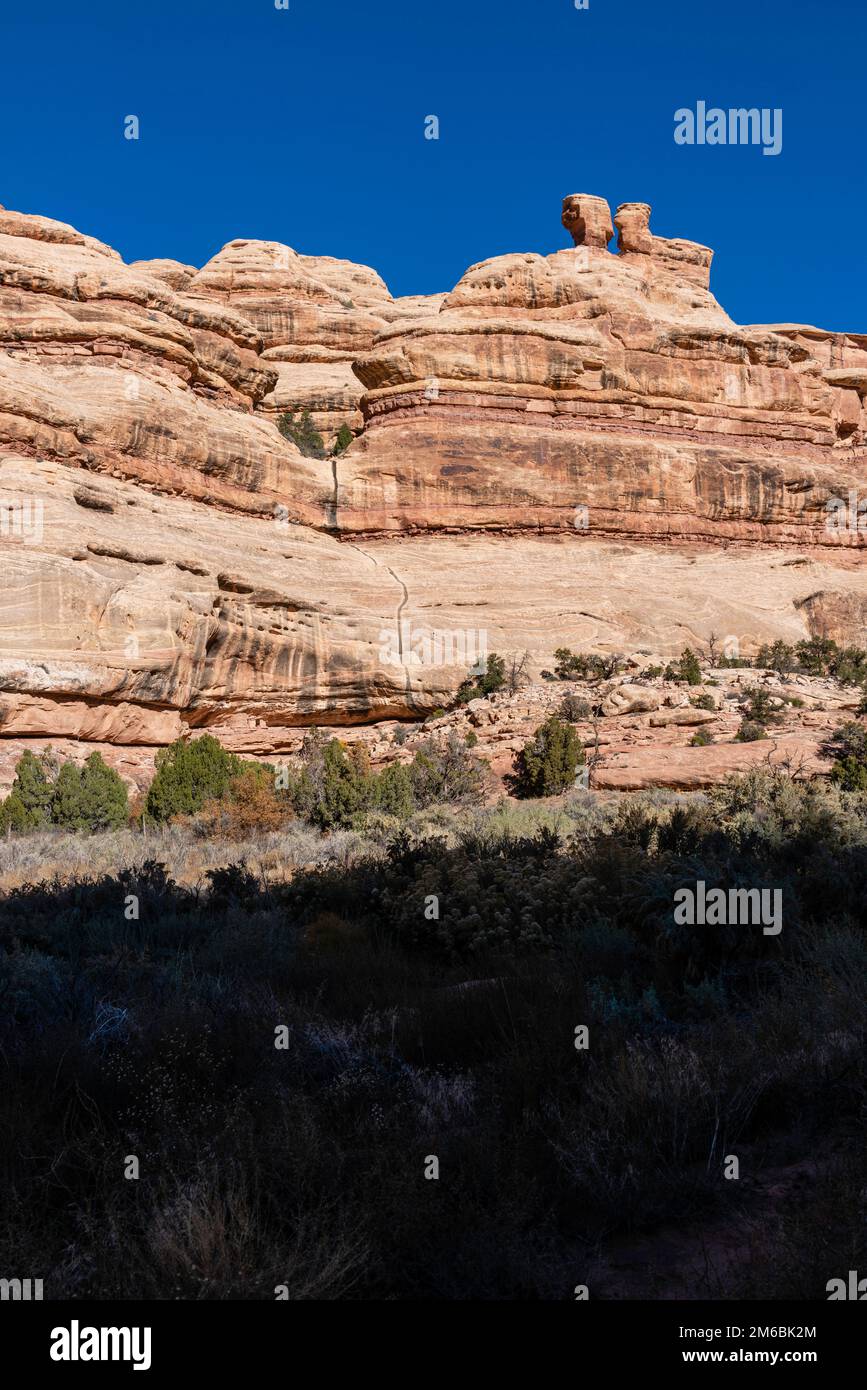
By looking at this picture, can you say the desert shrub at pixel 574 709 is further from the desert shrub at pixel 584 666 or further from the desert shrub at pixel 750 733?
the desert shrub at pixel 750 733

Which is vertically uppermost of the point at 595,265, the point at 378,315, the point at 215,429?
the point at 378,315

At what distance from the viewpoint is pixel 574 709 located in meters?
24.4

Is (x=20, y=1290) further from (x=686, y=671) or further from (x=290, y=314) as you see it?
(x=290, y=314)

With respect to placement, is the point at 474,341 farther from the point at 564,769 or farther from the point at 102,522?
the point at 564,769

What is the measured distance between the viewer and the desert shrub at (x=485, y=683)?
26812 millimetres

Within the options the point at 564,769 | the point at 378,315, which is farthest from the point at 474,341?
the point at 378,315

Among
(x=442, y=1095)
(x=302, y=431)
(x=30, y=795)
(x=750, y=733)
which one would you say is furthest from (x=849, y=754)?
(x=302, y=431)

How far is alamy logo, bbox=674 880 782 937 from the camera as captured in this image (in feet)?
23.4

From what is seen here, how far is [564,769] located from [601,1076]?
53.5 feet

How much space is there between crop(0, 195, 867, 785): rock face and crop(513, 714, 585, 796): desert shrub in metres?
5.98

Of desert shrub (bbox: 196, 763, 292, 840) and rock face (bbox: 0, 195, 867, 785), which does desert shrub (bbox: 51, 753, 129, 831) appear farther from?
desert shrub (bbox: 196, 763, 292, 840)
